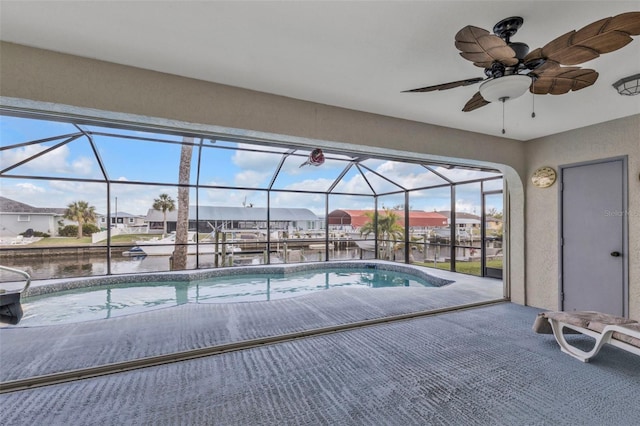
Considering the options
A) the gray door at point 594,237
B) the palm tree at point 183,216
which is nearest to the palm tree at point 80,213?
the palm tree at point 183,216

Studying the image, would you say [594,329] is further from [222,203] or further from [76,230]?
[76,230]

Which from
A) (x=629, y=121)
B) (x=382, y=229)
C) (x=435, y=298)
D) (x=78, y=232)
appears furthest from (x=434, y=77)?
(x=78, y=232)

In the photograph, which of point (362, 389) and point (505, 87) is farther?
point (362, 389)

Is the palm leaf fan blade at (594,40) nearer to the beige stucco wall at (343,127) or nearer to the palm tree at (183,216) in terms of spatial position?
the beige stucco wall at (343,127)

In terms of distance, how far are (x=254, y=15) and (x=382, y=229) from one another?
9.14 meters

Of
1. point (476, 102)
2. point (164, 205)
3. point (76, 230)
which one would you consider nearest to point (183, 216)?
point (164, 205)

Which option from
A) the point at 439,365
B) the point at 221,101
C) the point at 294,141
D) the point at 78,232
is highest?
the point at 221,101

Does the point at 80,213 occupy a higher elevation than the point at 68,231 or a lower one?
higher

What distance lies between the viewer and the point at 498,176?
6918 millimetres

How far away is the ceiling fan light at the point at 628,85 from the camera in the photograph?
2.61m

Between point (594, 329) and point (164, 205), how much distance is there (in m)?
11.0

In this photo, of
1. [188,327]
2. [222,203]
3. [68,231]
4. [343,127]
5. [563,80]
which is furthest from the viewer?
[222,203]

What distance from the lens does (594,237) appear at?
13.3ft

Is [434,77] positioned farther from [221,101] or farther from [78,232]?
[78,232]
